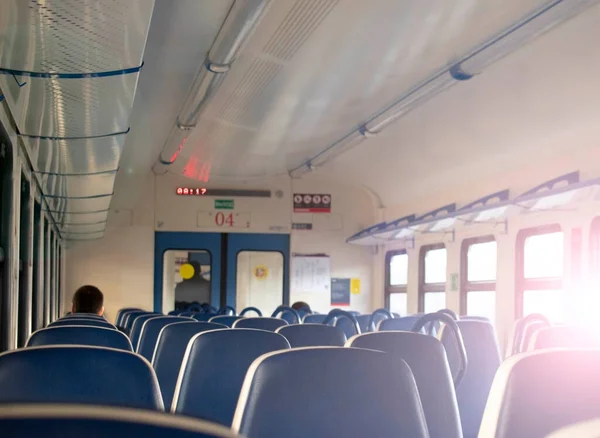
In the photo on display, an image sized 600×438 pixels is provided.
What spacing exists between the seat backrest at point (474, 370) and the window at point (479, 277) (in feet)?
15.4

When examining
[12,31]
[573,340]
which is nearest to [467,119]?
[573,340]

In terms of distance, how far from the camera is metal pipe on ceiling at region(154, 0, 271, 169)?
17.9 ft

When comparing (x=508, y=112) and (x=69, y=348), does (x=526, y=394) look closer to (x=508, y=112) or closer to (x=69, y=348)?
(x=69, y=348)

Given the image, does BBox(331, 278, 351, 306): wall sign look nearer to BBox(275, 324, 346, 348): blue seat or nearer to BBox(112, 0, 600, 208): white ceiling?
BBox(112, 0, 600, 208): white ceiling

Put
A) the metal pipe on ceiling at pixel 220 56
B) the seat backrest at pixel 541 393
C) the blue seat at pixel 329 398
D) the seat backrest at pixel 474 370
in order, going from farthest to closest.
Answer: the metal pipe on ceiling at pixel 220 56, the seat backrest at pixel 474 370, the blue seat at pixel 329 398, the seat backrest at pixel 541 393

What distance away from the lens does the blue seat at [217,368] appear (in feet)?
10.0

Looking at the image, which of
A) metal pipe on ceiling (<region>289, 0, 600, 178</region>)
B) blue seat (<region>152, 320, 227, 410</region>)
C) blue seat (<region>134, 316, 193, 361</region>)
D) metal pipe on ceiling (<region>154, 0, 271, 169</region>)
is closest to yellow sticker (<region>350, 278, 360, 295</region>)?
metal pipe on ceiling (<region>289, 0, 600, 178</region>)

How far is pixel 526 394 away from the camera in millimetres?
1612

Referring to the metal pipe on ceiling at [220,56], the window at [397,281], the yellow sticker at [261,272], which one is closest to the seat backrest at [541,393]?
the metal pipe on ceiling at [220,56]

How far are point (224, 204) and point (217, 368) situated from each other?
10.3 m

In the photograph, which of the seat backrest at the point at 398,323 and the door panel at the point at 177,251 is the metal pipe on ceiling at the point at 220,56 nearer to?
the seat backrest at the point at 398,323

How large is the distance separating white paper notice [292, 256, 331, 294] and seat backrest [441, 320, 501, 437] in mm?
9016

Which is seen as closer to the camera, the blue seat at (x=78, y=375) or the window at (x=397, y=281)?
the blue seat at (x=78, y=375)

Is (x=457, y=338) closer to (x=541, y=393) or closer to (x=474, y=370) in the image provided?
(x=474, y=370)
